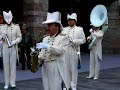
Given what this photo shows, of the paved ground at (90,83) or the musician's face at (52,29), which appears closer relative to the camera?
the musician's face at (52,29)

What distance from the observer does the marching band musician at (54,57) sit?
632 cm

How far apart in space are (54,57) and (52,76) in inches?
12.4

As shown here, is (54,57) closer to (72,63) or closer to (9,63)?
(72,63)

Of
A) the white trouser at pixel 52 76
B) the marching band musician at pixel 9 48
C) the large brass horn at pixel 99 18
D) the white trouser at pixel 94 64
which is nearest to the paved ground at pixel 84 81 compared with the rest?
the white trouser at pixel 94 64

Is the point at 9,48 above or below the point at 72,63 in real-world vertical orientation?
above

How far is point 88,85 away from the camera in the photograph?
11.8m

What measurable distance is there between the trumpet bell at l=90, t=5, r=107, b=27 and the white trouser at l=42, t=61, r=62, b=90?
7127mm

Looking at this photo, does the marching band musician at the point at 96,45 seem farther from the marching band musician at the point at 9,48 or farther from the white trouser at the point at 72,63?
the marching band musician at the point at 9,48

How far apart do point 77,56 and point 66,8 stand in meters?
14.4

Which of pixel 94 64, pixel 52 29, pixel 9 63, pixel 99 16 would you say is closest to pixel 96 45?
pixel 94 64

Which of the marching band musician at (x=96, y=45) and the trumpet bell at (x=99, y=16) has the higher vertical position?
the trumpet bell at (x=99, y=16)

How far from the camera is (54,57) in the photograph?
641 cm

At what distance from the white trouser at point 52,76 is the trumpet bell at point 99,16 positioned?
23.4 ft

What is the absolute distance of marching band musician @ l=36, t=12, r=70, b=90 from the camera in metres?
6.32
